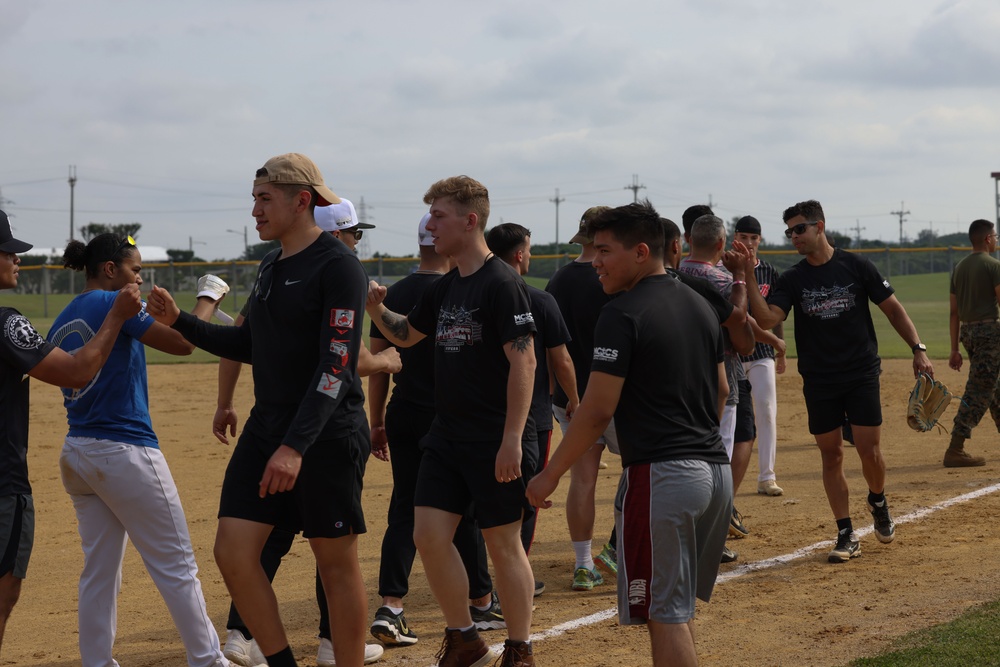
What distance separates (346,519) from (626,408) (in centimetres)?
123

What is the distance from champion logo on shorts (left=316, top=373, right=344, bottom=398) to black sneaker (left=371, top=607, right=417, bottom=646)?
5.94ft

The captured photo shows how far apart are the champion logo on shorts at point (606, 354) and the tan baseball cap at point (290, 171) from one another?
4.65ft

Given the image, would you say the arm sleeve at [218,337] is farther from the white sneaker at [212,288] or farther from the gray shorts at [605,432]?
the gray shorts at [605,432]

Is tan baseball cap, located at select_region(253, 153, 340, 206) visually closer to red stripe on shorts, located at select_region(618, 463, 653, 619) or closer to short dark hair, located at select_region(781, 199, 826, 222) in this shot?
red stripe on shorts, located at select_region(618, 463, 653, 619)

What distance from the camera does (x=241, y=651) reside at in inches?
210

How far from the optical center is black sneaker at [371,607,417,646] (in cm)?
554

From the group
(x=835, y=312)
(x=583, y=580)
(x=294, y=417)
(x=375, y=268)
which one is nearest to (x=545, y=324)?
(x=294, y=417)

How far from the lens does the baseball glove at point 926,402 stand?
7801mm

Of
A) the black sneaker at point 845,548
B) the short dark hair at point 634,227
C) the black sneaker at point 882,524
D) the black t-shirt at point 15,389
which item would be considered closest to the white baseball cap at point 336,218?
the black t-shirt at point 15,389

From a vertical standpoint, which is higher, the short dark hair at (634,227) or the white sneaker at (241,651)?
the short dark hair at (634,227)

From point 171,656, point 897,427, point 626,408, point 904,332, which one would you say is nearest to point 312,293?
point 626,408

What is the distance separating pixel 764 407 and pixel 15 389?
20.9 ft

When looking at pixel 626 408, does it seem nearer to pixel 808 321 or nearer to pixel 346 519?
pixel 346 519

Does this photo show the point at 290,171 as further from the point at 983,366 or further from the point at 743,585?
the point at 983,366
